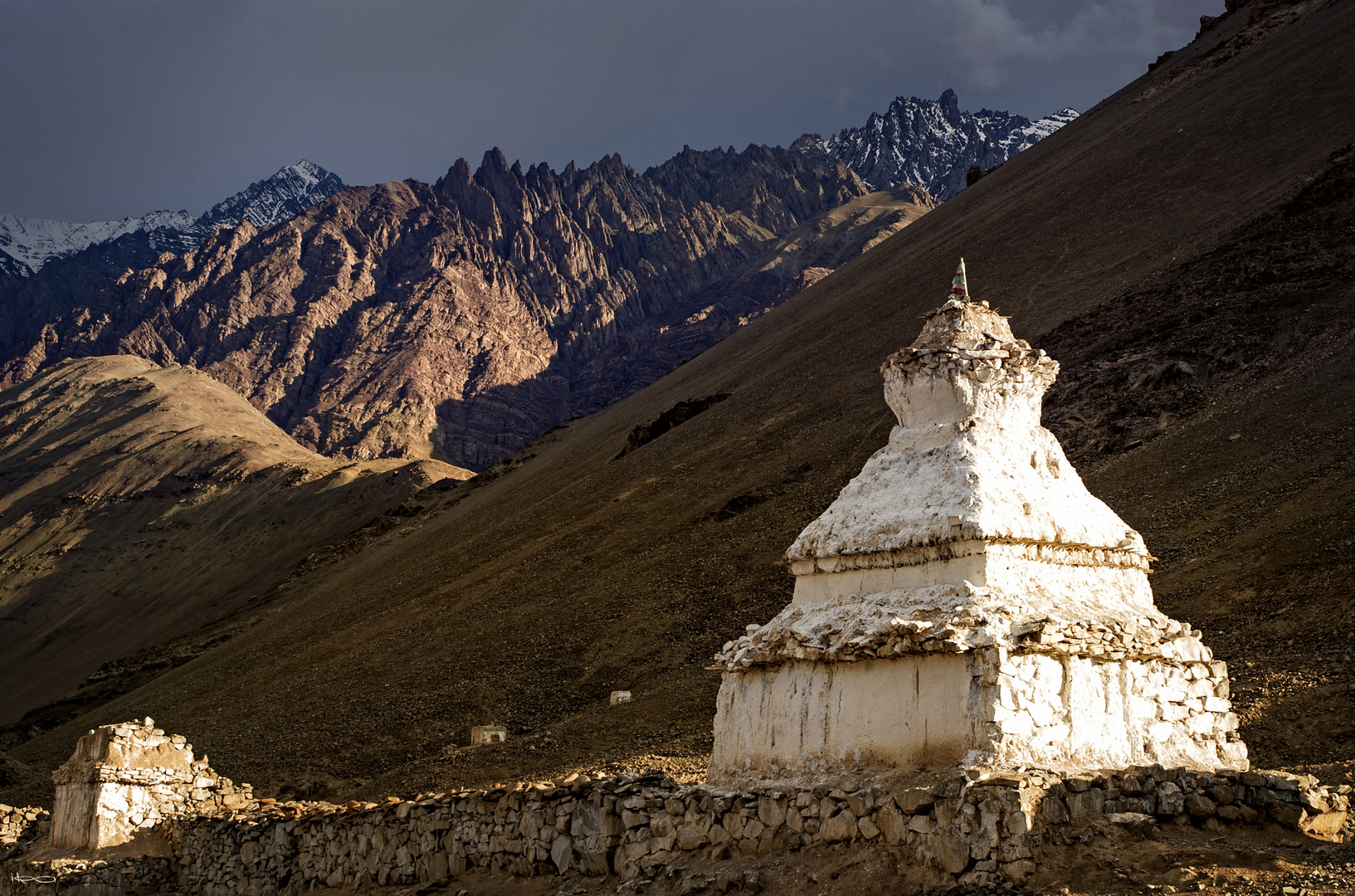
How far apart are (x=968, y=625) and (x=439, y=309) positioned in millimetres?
162661

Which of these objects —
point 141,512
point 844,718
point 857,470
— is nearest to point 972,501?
point 844,718

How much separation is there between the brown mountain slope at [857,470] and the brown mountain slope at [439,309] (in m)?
76.7

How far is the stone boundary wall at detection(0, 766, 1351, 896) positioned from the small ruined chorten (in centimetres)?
61

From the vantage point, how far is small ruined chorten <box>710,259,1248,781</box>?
907cm

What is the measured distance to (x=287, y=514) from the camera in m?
85.2

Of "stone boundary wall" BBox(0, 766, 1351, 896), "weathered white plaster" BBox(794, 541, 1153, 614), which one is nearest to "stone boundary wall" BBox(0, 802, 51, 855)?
"stone boundary wall" BBox(0, 766, 1351, 896)

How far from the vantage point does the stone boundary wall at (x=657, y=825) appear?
7.95m

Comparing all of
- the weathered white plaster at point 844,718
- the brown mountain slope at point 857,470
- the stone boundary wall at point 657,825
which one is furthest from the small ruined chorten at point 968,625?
the brown mountain slope at point 857,470

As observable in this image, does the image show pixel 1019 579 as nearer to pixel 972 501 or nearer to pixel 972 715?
pixel 972 501

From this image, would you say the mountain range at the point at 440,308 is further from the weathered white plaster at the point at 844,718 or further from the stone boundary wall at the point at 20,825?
the weathered white plaster at the point at 844,718

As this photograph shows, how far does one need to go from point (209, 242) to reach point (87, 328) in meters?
22.3

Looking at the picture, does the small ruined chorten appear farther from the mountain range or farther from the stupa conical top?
the mountain range

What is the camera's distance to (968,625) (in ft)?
29.9

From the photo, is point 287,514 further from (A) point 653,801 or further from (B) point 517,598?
(A) point 653,801
